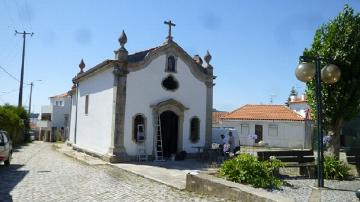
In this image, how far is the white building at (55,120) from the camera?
41.8m

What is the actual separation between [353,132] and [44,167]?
21565 mm

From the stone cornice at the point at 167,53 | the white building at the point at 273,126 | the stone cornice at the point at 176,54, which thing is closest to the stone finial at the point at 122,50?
the stone cornice at the point at 167,53

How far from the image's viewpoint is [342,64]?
1244 centimetres

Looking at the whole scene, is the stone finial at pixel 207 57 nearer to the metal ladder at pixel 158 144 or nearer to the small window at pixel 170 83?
the small window at pixel 170 83

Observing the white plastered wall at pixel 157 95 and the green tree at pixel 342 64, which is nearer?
the green tree at pixel 342 64

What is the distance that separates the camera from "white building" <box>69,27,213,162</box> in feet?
59.0

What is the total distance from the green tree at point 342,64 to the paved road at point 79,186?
19.0 ft

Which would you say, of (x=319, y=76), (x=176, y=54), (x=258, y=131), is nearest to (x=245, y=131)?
(x=258, y=131)

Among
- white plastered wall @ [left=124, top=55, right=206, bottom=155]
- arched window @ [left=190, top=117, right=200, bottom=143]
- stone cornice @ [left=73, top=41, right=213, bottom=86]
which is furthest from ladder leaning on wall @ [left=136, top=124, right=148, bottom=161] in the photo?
arched window @ [left=190, top=117, right=200, bottom=143]

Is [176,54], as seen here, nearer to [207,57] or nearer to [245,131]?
[207,57]

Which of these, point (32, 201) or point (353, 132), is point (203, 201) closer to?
point (32, 201)

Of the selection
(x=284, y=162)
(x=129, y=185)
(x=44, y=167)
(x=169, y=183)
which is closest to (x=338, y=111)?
(x=284, y=162)

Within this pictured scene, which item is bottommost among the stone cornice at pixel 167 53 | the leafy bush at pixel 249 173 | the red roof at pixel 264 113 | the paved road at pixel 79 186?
the paved road at pixel 79 186

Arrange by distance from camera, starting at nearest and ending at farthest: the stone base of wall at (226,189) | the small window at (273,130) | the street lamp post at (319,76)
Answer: the stone base of wall at (226,189), the street lamp post at (319,76), the small window at (273,130)
